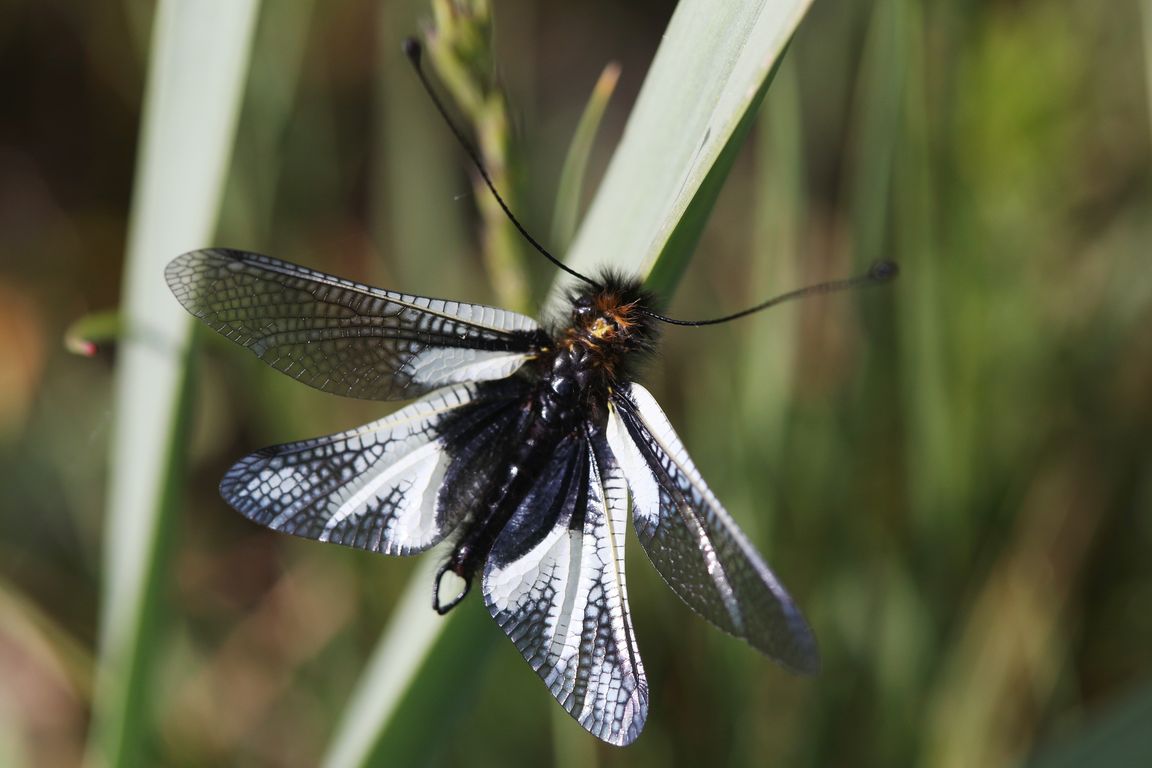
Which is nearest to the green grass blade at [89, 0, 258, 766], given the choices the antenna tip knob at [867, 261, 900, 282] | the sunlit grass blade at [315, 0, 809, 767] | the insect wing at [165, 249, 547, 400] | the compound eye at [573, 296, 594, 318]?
the insect wing at [165, 249, 547, 400]

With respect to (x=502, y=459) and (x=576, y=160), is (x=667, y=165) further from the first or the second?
(x=502, y=459)

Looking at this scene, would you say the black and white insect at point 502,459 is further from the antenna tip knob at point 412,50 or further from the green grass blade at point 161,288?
the antenna tip knob at point 412,50

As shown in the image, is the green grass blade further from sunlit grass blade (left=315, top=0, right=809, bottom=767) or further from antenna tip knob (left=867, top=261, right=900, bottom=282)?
antenna tip knob (left=867, top=261, right=900, bottom=282)

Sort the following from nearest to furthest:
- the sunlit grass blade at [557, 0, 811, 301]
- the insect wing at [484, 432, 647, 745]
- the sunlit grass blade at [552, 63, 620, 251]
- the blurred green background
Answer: the sunlit grass blade at [557, 0, 811, 301]
the insect wing at [484, 432, 647, 745]
the sunlit grass blade at [552, 63, 620, 251]
the blurred green background

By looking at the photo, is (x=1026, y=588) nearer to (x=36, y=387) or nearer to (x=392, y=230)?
(x=392, y=230)

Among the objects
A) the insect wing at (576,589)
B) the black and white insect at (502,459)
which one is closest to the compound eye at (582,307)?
the black and white insect at (502,459)

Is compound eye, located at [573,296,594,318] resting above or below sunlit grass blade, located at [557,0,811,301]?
below
